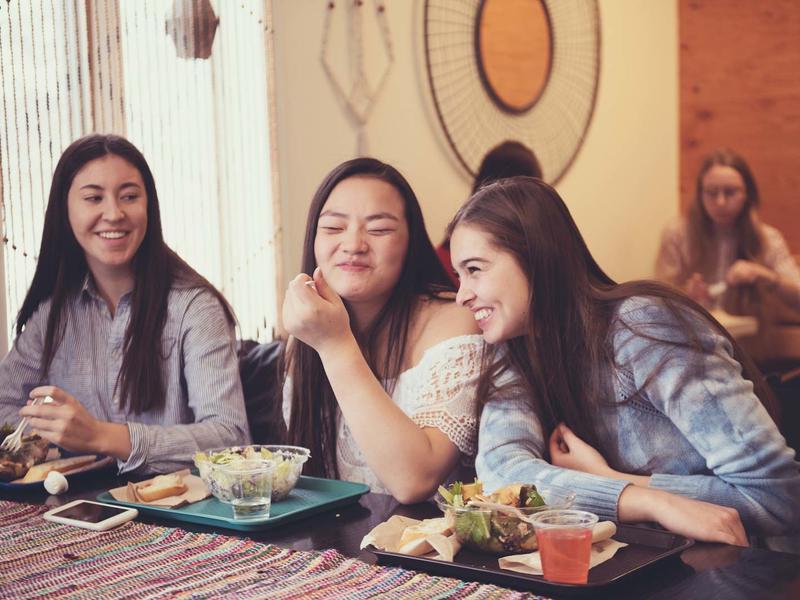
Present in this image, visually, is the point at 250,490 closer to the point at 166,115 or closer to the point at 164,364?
the point at 164,364

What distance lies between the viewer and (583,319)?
159cm

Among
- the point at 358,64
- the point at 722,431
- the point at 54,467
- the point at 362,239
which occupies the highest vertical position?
the point at 358,64

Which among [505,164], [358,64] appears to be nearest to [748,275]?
[505,164]

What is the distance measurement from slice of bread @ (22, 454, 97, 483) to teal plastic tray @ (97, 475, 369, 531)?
21 cm

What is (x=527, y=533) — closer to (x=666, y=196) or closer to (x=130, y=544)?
(x=130, y=544)

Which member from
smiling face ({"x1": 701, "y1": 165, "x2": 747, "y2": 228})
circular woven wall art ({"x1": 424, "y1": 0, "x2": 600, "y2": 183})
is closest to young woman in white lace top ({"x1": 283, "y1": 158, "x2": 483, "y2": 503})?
circular woven wall art ({"x1": 424, "y1": 0, "x2": 600, "y2": 183})

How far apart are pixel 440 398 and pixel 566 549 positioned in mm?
666

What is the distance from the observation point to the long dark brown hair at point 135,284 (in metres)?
2.16

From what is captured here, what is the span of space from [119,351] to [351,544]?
112cm

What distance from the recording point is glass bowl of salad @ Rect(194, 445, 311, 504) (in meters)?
1.42

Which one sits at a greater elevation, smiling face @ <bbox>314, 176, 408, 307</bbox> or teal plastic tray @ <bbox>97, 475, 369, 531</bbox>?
smiling face @ <bbox>314, 176, 408, 307</bbox>

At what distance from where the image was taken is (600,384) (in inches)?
62.1

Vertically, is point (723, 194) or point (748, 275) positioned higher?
point (723, 194)

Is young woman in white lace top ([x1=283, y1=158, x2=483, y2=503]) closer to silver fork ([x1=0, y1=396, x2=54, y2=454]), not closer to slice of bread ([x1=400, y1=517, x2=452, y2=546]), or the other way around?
slice of bread ([x1=400, y1=517, x2=452, y2=546])
